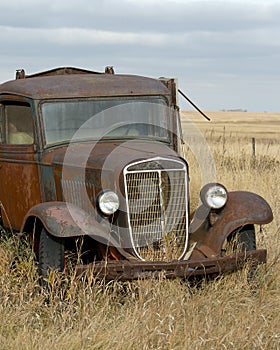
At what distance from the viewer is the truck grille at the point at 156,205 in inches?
247

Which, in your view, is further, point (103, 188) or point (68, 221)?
point (103, 188)

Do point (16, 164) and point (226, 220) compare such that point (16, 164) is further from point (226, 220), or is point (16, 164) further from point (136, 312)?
point (136, 312)

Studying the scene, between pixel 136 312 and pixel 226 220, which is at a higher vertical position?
pixel 226 220

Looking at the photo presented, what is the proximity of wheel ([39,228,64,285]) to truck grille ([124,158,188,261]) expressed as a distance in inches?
24.8

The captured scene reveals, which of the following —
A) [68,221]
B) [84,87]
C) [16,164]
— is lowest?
[68,221]

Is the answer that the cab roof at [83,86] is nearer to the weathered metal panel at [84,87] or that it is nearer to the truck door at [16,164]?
the weathered metal panel at [84,87]

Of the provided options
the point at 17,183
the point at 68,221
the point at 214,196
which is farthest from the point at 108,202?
the point at 17,183

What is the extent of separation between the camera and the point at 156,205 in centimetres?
641

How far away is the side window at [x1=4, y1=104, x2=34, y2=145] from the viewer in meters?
7.60

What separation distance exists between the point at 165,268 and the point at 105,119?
6.93ft

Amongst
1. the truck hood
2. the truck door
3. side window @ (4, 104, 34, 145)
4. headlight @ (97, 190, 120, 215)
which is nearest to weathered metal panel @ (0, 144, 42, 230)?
the truck door

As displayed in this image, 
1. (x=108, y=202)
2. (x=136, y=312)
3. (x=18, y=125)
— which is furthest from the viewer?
(x=18, y=125)

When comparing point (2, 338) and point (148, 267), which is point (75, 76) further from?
point (2, 338)

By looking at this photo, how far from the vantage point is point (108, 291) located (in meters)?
5.82
